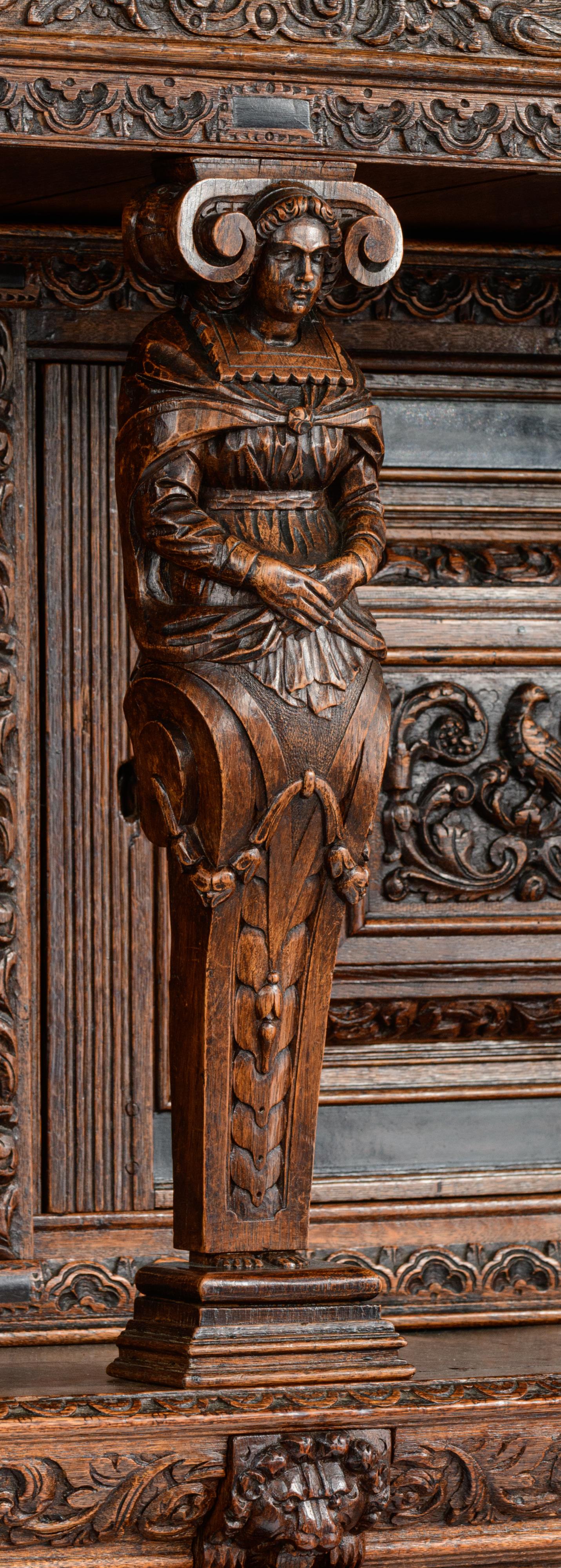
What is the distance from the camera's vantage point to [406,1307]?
7.73 ft

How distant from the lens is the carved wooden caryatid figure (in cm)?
186

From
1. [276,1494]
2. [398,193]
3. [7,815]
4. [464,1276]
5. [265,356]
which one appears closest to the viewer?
[276,1494]

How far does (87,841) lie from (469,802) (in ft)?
1.63

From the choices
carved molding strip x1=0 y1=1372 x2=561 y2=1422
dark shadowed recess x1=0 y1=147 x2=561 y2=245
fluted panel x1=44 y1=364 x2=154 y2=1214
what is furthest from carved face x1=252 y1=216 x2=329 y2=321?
carved molding strip x1=0 y1=1372 x2=561 y2=1422

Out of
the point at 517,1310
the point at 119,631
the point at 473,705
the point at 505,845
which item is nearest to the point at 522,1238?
the point at 517,1310

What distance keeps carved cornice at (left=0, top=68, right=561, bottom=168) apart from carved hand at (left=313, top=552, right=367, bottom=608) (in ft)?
1.33

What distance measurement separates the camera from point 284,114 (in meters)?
1.87

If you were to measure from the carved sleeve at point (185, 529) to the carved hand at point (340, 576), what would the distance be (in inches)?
2.8

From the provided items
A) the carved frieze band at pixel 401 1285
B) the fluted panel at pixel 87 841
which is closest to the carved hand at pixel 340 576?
the fluted panel at pixel 87 841

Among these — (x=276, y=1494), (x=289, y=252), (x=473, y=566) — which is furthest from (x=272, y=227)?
(x=276, y=1494)

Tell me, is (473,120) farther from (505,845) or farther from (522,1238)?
(522,1238)

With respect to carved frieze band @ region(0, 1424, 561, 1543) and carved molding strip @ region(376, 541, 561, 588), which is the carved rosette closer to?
carved frieze band @ region(0, 1424, 561, 1543)

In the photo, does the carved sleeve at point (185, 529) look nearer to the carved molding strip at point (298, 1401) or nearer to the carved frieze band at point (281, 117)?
the carved frieze band at point (281, 117)

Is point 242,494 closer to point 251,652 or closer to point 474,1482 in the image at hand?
point 251,652
